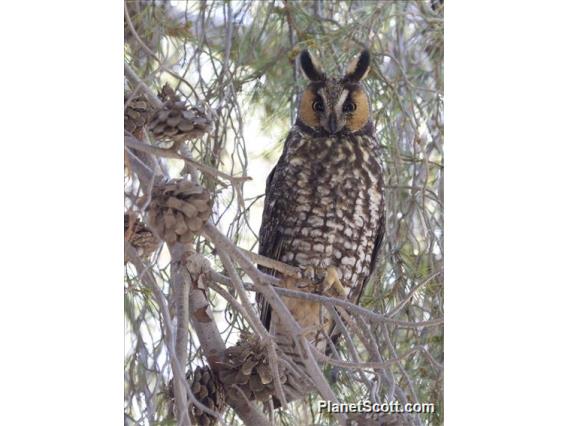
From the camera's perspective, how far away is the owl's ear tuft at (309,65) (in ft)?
5.93

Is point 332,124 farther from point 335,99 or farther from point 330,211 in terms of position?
point 330,211

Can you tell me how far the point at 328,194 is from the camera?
1905mm

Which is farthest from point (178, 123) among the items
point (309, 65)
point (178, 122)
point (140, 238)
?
point (309, 65)

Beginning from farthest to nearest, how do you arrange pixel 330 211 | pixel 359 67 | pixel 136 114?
pixel 330 211 → pixel 359 67 → pixel 136 114

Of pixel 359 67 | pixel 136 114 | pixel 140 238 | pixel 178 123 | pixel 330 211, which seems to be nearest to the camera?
pixel 178 123

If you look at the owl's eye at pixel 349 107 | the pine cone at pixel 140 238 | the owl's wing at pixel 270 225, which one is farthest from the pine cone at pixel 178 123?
the owl's eye at pixel 349 107

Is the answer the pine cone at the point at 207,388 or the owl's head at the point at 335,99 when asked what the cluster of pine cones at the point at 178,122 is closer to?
the pine cone at the point at 207,388

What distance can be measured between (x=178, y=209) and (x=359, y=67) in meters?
0.72

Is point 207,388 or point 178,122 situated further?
point 207,388

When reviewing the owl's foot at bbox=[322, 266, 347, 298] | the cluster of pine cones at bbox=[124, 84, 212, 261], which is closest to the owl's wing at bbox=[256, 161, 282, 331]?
the owl's foot at bbox=[322, 266, 347, 298]

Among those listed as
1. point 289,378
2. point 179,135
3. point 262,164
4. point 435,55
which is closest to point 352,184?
point 262,164

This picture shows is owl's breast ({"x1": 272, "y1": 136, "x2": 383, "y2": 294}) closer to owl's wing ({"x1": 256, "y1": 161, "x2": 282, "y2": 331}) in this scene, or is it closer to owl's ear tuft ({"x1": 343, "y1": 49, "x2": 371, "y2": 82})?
owl's wing ({"x1": 256, "y1": 161, "x2": 282, "y2": 331})

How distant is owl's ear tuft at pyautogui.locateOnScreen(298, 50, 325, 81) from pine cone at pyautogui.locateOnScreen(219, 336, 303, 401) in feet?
2.13

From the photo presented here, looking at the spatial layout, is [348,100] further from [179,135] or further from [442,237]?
[179,135]
